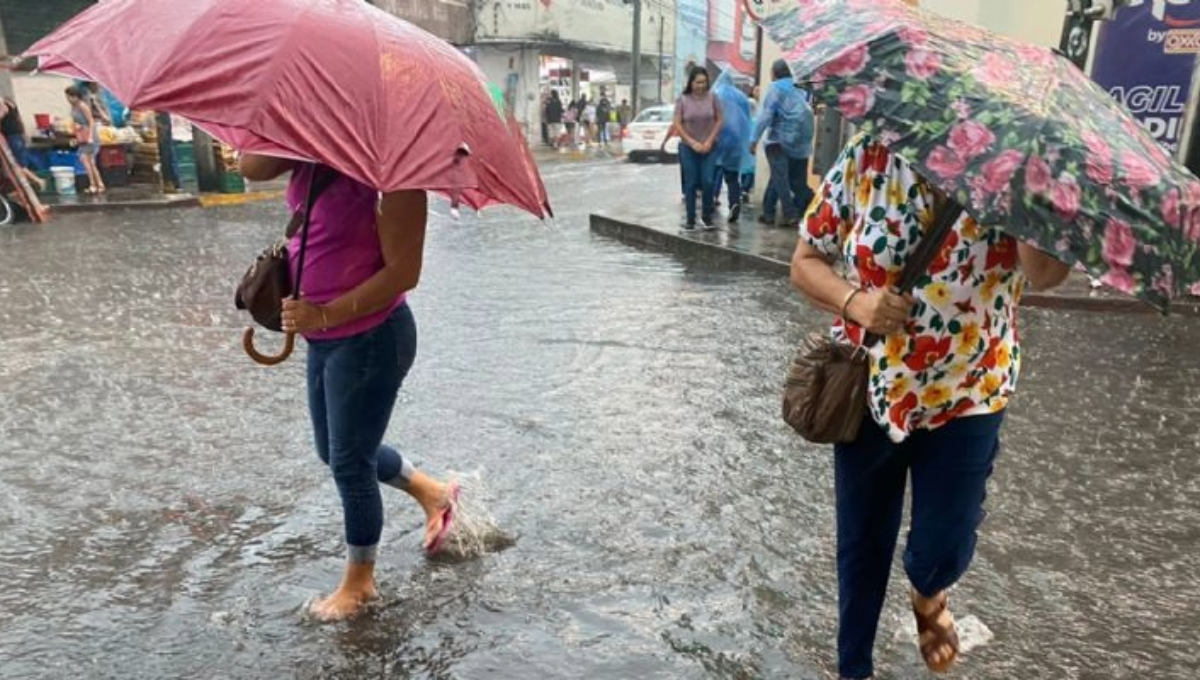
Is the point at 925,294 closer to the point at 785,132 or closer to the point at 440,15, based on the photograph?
the point at 785,132

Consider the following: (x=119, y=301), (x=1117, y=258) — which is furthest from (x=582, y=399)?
(x=119, y=301)

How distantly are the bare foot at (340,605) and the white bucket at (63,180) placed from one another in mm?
13204

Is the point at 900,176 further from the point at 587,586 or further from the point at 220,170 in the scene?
the point at 220,170

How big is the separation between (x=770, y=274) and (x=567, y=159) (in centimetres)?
1954

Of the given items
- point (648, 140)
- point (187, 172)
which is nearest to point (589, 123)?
point (648, 140)

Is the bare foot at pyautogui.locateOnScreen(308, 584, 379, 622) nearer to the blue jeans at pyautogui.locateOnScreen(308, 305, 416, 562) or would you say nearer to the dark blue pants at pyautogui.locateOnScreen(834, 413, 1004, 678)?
the blue jeans at pyautogui.locateOnScreen(308, 305, 416, 562)

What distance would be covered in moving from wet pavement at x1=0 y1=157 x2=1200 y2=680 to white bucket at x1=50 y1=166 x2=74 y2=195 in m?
7.80

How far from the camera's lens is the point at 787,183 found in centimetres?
1116

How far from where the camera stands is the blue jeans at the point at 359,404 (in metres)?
2.87

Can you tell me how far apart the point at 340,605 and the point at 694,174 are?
28.4 feet

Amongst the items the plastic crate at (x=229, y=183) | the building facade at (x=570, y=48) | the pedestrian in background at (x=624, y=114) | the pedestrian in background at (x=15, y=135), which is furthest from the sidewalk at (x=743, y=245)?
the pedestrian in background at (x=624, y=114)

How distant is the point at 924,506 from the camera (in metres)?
2.40

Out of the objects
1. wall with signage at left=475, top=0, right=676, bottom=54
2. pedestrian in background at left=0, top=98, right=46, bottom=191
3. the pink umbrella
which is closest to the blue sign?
the pink umbrella

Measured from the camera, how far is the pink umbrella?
241 centimetres
